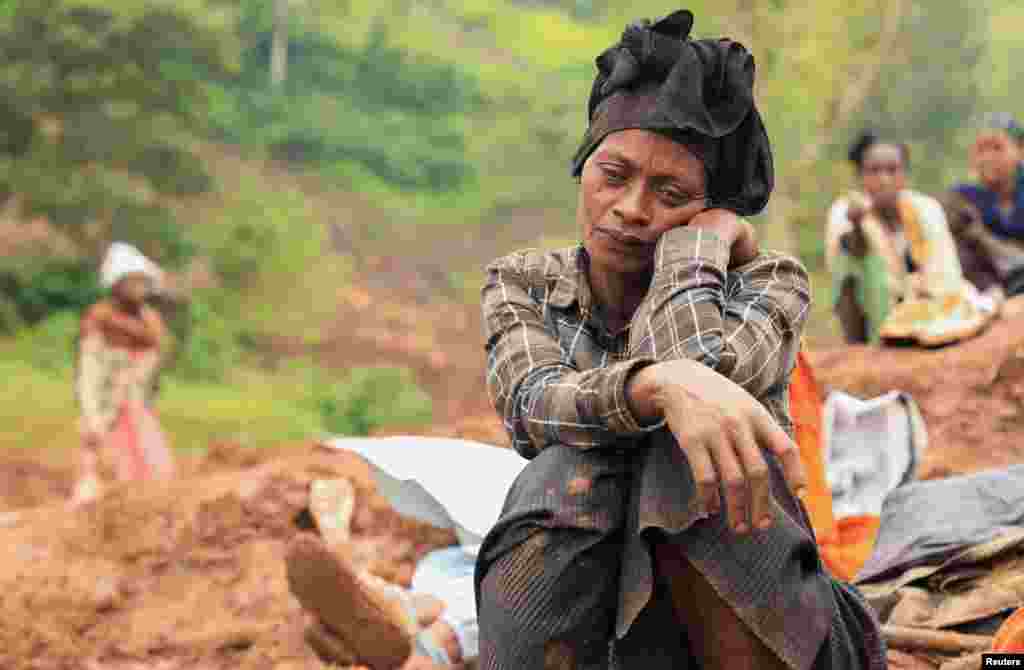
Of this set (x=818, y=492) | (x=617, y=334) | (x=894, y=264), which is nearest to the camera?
(x=617, y=334)

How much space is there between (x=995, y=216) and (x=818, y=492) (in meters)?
4.90

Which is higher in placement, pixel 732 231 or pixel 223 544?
pixel 732 231

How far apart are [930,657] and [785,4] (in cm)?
1203

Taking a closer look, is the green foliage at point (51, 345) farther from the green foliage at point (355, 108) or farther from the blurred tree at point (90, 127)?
the green foliage at point (355, 108)

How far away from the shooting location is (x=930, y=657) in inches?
115

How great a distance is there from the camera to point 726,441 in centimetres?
187

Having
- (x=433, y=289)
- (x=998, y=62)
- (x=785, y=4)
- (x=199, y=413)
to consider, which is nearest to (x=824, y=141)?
(x=785, y=4)

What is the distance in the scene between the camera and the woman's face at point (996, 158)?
780 cm

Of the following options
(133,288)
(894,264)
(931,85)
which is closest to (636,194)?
(894,264)

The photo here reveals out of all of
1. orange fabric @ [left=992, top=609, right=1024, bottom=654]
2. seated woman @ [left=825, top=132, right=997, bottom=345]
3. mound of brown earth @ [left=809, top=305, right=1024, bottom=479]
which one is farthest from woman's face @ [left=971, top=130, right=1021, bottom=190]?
orange fabric @ [left=992, top=609, right=1024, bottom=654]

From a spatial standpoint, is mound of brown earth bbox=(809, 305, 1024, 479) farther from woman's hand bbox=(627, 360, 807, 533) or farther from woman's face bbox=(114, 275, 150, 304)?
woman's face bbox=(114, 275, 150, 304)

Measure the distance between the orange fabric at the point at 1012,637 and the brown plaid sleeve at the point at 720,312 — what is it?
2.55 feet

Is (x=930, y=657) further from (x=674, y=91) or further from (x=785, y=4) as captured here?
(x=785, y=4)

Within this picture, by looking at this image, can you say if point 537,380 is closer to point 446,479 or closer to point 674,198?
point 674,198
